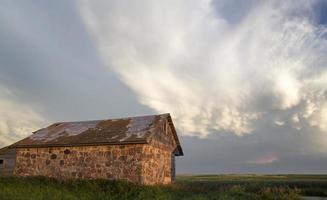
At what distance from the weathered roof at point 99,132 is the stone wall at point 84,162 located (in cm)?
45

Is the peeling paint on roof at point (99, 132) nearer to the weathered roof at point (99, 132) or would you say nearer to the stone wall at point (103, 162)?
the weathered roof at point (99, 132)

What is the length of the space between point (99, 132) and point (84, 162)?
277 cm

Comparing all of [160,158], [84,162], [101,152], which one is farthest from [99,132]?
[160,158]

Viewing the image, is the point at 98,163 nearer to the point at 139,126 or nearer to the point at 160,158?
the point at 139,126

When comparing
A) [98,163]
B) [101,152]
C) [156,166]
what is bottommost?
[156,166]

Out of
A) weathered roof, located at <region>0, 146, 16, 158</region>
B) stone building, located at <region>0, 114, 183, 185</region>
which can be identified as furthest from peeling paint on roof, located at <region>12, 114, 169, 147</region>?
weathered roof, located at <region>0, 146, 16, 158</region>

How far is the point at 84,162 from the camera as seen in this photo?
75.0 feet

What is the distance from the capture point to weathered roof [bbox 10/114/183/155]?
22.5m

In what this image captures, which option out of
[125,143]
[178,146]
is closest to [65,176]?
[125,143]

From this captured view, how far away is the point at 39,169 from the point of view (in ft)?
79.3

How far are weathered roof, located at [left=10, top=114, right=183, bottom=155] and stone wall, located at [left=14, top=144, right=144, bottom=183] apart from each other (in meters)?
0.45

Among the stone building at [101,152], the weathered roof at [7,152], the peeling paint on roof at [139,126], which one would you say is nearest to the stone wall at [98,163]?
the stone building at [101,152]

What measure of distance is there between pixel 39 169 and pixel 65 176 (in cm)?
259

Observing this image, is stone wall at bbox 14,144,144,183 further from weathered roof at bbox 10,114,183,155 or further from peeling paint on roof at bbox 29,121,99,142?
peeling paint on roof at bbox 29,121,99,142
